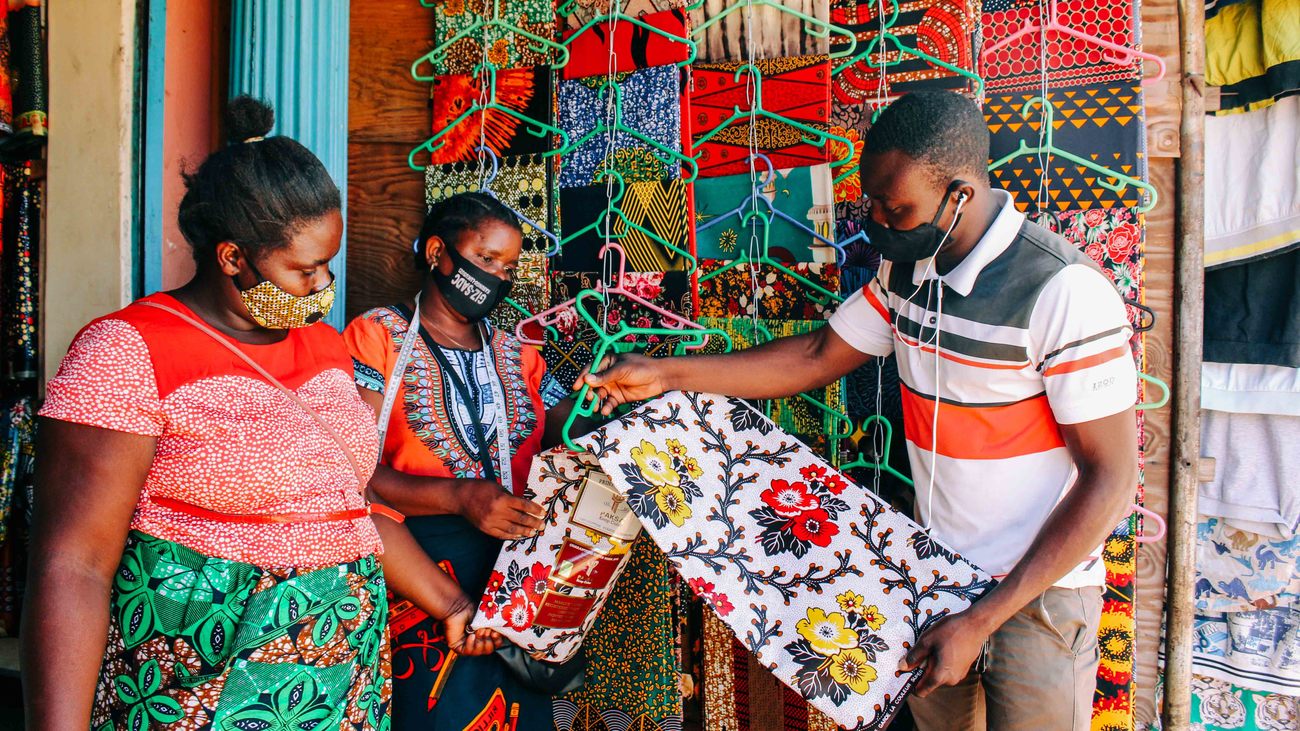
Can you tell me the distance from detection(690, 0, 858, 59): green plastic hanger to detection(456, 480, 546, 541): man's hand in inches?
54.2

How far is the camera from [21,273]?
264 centimetres

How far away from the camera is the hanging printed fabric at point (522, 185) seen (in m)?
2.75

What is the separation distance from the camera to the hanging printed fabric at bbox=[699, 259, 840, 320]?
2.38 m

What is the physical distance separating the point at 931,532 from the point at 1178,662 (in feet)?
3.28

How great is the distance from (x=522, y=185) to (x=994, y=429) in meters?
1.63

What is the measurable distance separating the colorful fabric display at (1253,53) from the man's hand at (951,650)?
1965mm

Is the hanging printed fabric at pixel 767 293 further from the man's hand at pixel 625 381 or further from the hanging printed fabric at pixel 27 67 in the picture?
the hanging printed fabric at pixel 27 67

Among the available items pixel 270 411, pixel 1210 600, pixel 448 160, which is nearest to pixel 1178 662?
pixel 1210 600

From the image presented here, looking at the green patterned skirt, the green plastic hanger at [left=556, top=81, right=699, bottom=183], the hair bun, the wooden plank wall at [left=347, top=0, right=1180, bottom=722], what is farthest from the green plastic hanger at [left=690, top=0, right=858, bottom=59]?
the green patterned skirt

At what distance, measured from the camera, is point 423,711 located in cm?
206

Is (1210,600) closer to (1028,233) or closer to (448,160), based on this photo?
(1028,233)

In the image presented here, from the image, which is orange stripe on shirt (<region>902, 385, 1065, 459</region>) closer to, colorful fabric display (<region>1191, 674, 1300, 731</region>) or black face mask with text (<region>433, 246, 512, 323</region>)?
black face mask with text (<region>433, 246, 512, 323</region>)

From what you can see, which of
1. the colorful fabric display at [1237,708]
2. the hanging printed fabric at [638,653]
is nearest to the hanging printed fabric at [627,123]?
the hanging printed fabric at [638,653]

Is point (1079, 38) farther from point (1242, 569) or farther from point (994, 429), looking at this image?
point (1242, 569)
